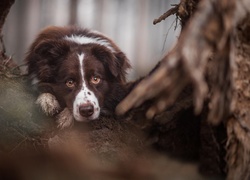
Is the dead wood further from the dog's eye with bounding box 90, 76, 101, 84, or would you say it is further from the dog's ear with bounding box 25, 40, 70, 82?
the dog's ear with bounding box 25, 40, 70, 82

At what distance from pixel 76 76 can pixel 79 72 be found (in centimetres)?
4

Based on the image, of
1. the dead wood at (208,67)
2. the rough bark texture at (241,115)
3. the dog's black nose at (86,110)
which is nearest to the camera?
the dead wood at (208,67)

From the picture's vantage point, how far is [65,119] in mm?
3232

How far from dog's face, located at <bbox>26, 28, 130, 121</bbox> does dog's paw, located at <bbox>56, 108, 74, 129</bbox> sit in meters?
0.04

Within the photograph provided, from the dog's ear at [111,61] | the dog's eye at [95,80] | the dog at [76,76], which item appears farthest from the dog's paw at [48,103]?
the dog's ear at [111,61]

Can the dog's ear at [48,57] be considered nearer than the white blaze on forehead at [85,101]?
No

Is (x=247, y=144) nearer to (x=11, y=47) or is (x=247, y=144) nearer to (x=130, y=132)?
(x=130, y=132)

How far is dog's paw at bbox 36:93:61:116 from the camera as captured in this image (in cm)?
323

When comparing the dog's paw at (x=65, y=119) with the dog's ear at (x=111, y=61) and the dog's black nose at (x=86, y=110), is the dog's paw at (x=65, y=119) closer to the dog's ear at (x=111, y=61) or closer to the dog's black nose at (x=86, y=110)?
the dog's black nose at (x=86, y=110)

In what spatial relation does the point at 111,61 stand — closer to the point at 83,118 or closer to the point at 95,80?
the point at 95,80

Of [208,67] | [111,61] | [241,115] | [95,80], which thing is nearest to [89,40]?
[111,61]

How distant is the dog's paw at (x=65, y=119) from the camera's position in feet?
10.5

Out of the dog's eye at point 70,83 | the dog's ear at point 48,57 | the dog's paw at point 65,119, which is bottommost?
the dog's paw at point 65,119

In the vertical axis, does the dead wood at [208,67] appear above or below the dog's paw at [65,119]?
above
